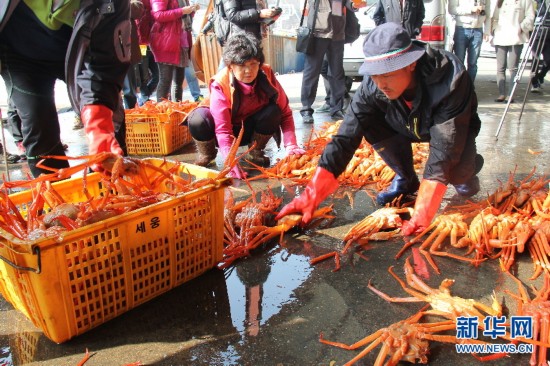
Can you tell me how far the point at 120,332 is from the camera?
7.16 ft

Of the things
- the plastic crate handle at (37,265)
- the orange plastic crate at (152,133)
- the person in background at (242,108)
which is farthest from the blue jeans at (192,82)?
the plastic crate handle at (37,265)

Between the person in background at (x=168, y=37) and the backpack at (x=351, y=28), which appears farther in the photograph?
the backpack at (x=351, y=28)

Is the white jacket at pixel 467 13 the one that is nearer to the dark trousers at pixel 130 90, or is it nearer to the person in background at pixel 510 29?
the person in background at pixel 510 29

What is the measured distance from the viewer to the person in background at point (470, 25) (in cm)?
796

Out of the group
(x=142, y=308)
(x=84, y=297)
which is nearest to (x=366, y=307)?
(x=142, y=308)

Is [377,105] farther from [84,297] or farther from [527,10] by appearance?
[527,10]

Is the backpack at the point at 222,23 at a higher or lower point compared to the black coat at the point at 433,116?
higher

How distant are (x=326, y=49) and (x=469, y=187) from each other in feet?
12.9

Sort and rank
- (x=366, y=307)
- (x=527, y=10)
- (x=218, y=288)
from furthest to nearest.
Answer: (x=527, y=10) → (x=218, y=288) → (x=366, y=307)

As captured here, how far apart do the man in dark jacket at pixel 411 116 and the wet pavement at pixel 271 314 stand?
1.29ft

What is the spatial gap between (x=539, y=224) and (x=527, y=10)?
24.9ft

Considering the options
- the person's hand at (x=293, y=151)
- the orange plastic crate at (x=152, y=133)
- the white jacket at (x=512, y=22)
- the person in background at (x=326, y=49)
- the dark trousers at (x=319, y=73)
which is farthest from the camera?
the white jacket at (x=512, y=22)

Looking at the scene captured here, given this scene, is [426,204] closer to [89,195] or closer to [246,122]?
[89,195]

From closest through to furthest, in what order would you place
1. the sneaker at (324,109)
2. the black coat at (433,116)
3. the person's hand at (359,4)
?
the black coat at (433,116), the sneaker at (324,109), the person's hand at (359,4)
